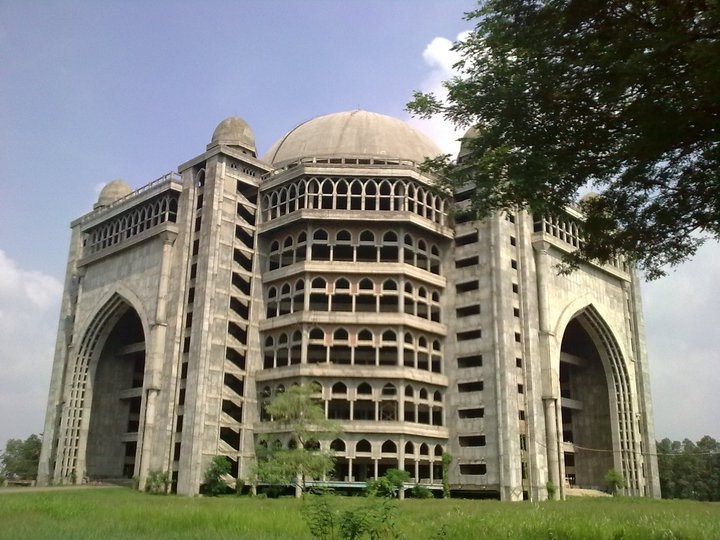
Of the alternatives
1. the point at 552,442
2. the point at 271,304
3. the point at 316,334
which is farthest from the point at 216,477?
the point at 552,442

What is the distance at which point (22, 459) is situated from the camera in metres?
84.7

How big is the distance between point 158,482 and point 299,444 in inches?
439

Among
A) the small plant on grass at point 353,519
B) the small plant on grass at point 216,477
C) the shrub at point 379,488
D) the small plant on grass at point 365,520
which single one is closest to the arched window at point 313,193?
the small plant on grass at point 216,477

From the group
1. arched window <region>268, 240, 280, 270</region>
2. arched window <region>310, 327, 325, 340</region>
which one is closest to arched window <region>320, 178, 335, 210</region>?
arched window <region>268, 240, 280, 270</region>

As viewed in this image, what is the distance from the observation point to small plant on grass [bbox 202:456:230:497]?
47312 mm

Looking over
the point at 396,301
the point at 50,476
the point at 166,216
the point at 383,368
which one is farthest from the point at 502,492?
the point at 50,476

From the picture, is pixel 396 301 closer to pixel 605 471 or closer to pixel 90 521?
pixel 605 471

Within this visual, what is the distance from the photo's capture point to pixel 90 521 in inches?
749

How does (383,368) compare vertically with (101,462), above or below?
above

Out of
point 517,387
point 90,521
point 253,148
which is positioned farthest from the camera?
point 253,148

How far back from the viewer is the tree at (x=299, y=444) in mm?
41562

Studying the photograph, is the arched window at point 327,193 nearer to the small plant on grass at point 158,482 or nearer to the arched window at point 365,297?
the arched window at point 365,297

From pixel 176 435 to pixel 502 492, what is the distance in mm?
23850

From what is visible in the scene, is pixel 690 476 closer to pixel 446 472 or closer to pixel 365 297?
pixel 446 472
